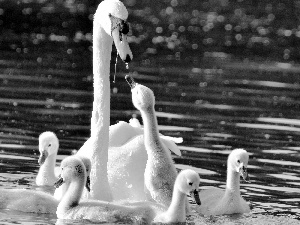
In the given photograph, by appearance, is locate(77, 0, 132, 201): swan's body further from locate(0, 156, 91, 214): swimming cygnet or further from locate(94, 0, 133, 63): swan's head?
locate(0, 156, 91, 214): swimming cygnet

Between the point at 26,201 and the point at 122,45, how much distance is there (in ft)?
7.08

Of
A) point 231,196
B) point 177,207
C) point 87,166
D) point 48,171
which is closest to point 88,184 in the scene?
point 87,166

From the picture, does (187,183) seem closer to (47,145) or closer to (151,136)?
(151,136)

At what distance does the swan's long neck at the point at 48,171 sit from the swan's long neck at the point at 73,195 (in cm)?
250

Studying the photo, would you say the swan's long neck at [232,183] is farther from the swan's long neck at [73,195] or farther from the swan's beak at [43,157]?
the swan's beak at [43,157]

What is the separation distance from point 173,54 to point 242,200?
48.8 ft

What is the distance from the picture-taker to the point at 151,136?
1155 cm

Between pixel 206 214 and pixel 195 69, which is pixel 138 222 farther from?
pixel 195 69

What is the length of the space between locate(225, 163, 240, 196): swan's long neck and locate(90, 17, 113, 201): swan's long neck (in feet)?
5.68

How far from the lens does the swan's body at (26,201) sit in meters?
11.5

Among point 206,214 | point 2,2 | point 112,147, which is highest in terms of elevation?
point 2,2

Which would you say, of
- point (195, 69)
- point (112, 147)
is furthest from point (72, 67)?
point (112, 147)

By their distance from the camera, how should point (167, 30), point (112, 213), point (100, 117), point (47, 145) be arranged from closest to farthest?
point (112, 213) → point (100, 117) → point (47, 145) → point (167, 30)

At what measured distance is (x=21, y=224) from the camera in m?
10.9
